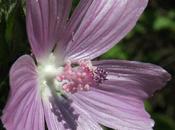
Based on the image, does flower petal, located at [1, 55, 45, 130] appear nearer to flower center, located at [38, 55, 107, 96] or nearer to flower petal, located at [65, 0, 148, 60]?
flower center, located at [38, 55, 107, 96]

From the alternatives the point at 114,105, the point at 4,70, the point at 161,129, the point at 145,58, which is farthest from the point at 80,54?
the point at 145,58

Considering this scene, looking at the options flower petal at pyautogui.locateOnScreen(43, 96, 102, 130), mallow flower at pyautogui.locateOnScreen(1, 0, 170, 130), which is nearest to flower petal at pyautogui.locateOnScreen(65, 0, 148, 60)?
mallow flower at pyautogui.locateOnScreen(1, 0, 170, 130)

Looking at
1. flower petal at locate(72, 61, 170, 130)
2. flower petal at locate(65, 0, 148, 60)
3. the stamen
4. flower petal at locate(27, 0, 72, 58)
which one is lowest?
flower petal at locate(72, 61, 170, 130)

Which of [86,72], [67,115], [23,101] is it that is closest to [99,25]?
[86,72]

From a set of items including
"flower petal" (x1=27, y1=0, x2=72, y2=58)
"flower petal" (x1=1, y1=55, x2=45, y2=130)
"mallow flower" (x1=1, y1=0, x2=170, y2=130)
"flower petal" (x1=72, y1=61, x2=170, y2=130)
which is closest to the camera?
"flower petal" (x1=1, y1=55, x2=45, y2=130)

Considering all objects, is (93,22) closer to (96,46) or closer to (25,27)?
(96,46)

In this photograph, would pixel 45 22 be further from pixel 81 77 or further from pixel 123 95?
pixel 123 95

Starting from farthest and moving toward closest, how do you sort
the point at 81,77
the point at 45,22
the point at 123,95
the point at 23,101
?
the point at 123,95
the point at 81,77
the point at 45,22
the point at 23,101
